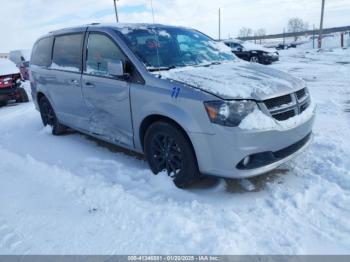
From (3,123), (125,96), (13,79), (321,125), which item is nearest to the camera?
(125,96)

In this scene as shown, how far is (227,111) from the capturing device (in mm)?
3164

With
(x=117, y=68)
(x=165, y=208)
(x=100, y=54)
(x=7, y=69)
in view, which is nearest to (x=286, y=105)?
(x=165, y=208)

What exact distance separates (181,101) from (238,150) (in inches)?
29.3

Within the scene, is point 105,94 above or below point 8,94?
above

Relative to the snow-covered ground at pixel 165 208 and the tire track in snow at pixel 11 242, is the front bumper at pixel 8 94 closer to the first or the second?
the snow-covered ground at pixel 165 208

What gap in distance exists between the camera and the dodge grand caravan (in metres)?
3.21

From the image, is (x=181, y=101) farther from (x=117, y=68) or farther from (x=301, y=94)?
(x=301, y=94)

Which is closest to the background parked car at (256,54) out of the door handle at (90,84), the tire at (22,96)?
the tire at (22,96)

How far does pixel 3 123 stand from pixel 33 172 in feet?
12.4

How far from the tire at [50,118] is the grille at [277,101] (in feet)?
13.2

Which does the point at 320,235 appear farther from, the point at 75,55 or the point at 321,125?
the point at 75,55

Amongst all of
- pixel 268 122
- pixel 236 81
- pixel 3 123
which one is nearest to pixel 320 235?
pixel 268 122

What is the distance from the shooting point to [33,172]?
14.5 feet

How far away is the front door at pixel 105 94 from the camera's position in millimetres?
4113
